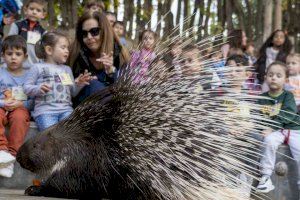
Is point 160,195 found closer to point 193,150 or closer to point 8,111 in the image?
point 193,150

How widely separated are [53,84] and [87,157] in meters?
1.21

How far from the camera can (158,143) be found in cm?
314

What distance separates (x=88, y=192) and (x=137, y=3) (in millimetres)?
8562

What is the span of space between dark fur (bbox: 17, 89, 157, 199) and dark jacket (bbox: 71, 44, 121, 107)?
0.96 meters

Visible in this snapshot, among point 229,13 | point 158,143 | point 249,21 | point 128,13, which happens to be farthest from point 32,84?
point 249,21

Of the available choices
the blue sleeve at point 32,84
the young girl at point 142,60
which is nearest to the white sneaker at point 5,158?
the blue sleeve at point 32,84

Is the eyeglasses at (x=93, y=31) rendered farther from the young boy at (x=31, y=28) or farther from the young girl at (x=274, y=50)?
the young girl at (x=274, y=50)

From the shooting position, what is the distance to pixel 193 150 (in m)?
3.11

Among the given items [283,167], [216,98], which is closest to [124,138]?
[216,98]

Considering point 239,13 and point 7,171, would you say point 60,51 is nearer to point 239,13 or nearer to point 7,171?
point 7,171

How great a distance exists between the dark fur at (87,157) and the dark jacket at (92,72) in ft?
3.13

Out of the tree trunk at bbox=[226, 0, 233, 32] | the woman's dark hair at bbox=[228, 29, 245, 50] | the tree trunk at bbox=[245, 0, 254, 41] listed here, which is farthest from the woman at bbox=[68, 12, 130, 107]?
the tree trunk at bbox=[245, 0, 254, 41]

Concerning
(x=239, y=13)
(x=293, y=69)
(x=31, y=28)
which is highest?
(x=239, y=13)

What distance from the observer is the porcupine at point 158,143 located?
312 cm
